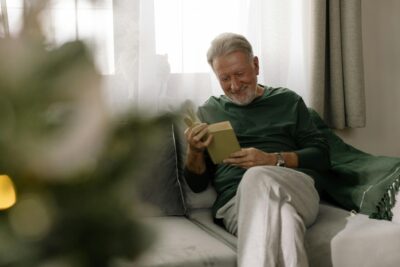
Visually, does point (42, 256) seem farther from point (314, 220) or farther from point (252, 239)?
point (314, 220)

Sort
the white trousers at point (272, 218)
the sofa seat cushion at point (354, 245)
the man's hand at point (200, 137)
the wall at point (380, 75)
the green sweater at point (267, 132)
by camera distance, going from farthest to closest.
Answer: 1. the wall at point (380, 75)
2. the green sweater at point (267, 132)
3. the man's hand at point (200, 137)
4. the sofa seat cushion at point (354, 245)
5. the white trousers at point (272, 218)

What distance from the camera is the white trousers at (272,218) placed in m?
1.63

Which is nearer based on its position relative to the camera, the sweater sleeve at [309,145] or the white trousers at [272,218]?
the white trousers at [272,218]

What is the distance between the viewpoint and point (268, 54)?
274 centimetres

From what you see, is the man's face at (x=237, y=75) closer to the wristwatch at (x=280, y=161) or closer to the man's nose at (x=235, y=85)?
the man's nose at (x=235, y=85)

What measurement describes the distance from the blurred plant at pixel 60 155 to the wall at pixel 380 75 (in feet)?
9.53

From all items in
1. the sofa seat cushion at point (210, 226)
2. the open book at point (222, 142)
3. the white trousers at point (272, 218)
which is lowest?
the sofa seat cushion at point (210, 226)

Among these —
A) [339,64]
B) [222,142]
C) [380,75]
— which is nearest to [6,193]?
[222,142]

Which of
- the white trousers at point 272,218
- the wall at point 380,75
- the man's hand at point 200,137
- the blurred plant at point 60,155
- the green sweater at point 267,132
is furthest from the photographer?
the wall at point 380,75

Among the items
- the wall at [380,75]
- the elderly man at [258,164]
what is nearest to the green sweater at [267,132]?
the elderly man at [258,164]

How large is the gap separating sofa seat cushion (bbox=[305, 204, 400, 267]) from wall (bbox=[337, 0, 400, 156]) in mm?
1320

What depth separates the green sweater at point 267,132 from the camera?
2.11 metres

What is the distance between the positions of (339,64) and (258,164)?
985 millimetres

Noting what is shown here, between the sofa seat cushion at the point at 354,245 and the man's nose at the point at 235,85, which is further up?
the man's nose at the point at 235,85
